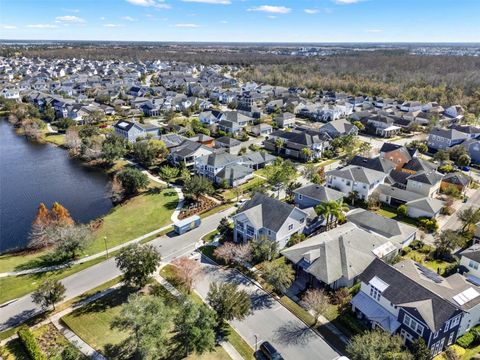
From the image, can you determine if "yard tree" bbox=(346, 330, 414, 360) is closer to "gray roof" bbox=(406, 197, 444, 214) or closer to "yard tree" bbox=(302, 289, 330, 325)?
"yard tree" bbox=(302, 289, 330, 325)

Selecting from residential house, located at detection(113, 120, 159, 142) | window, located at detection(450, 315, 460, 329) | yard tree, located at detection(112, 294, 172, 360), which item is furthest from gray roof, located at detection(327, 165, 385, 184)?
residential house, located at detection(113, 120, 159, 142)

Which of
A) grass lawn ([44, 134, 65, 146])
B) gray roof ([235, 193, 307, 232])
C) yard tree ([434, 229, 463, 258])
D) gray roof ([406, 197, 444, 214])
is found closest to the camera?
yard tree ([434, 229, 463, 258])

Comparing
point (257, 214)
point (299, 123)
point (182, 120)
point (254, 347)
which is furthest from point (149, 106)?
point (254, 347)

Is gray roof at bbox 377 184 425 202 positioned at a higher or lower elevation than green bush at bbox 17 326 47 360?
higher

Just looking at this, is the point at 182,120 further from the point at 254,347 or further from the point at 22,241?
the point at 254,347

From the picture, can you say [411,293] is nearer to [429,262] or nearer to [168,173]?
[429,262]

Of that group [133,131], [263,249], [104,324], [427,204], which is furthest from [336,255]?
[133,131]

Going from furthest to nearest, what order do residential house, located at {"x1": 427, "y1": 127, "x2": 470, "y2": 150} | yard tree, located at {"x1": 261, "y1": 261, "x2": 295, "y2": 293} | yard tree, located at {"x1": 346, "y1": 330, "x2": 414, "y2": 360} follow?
residential house, located at {"x1": 427, "y1": 127, "x2": 470, "y2": 150}, yard tree, located at {"x1": 261, "y1": 261, "x2": 295, "y2": 293}, yard tree, located at {"x1": 346, "y1": 330, "x2": 414, "y2": 360}

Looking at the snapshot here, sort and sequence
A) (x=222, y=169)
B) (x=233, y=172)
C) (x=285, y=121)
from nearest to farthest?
1. (x=233, y=172)
2. (x=222, y=169)
3. (x=285, y=121)
